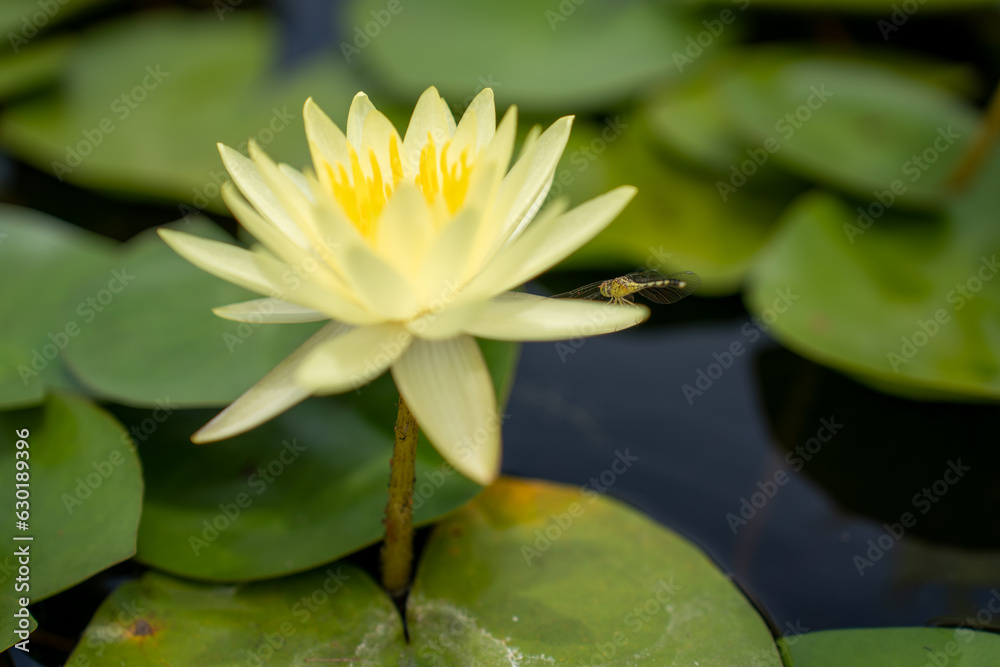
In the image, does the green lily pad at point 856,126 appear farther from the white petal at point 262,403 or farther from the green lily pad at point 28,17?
the green lily pad at point 28,17

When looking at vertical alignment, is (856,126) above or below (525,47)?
below

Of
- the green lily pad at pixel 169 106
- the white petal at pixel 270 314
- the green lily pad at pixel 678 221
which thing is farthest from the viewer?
the green lily pad at pixel 169 106

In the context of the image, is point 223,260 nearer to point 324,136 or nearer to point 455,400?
point 324,136

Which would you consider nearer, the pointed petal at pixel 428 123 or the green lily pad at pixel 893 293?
the pointed petal at pixel 428 123

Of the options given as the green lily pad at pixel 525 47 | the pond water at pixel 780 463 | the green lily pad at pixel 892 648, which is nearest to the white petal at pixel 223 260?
the pond water at pixel 780 463

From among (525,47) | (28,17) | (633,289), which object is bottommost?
(633,289)

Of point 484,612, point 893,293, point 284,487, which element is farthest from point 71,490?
point 893,293

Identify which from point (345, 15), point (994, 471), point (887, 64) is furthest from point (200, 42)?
point (994, 471)
